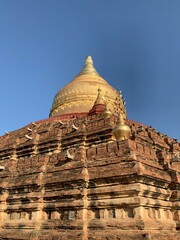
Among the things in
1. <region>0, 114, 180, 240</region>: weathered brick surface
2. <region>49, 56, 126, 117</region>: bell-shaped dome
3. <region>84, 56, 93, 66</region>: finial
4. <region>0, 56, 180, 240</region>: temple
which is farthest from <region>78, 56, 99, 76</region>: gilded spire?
<region>0, 114, 180, 240</region>: weathered brick surface

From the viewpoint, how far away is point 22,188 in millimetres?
10688

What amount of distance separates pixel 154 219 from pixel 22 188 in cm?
576

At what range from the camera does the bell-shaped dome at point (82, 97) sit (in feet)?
84.8

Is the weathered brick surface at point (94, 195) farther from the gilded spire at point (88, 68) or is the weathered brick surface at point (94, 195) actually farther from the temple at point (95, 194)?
the gilded spire at point (88, 68)

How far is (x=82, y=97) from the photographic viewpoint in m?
26.4

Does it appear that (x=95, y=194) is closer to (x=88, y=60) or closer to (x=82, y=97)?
(x=82, y=97)

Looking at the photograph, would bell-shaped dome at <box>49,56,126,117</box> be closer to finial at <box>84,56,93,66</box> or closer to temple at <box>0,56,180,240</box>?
finial at <box>84,56,93,66</box>

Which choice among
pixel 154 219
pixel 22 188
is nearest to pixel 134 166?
pixel 154 219

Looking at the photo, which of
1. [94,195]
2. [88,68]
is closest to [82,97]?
[88,68]

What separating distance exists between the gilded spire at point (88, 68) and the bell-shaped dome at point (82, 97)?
328 centimetres

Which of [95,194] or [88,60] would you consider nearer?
[95,194]

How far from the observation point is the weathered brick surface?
803 cm

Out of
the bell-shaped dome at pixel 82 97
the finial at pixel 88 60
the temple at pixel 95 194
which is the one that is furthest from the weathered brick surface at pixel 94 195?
the finial at pixel 88 60

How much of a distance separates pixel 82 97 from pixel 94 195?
18368 mm
